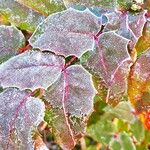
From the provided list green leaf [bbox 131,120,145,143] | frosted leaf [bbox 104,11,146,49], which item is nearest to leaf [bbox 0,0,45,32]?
frosted leaf [bbox 104,11,146,49]

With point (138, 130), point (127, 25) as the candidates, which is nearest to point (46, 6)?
point (127, 25)

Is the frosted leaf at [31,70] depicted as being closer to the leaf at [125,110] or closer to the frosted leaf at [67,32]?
the frosted leaf at [67,32]

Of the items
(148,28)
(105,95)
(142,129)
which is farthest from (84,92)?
(142,129)

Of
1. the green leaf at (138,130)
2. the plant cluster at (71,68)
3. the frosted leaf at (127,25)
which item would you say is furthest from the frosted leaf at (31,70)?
the green leaf at (138,130)

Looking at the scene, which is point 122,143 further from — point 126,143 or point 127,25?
point 127,25

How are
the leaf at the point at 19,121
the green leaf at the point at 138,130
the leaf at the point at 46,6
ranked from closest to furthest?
1. the leaf at the point at 19,121
2. the leaf at the point at 46,6
3. the green leaf at the point at 138,130

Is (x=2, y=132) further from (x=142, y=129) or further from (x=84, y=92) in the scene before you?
(x=142, y=129)
